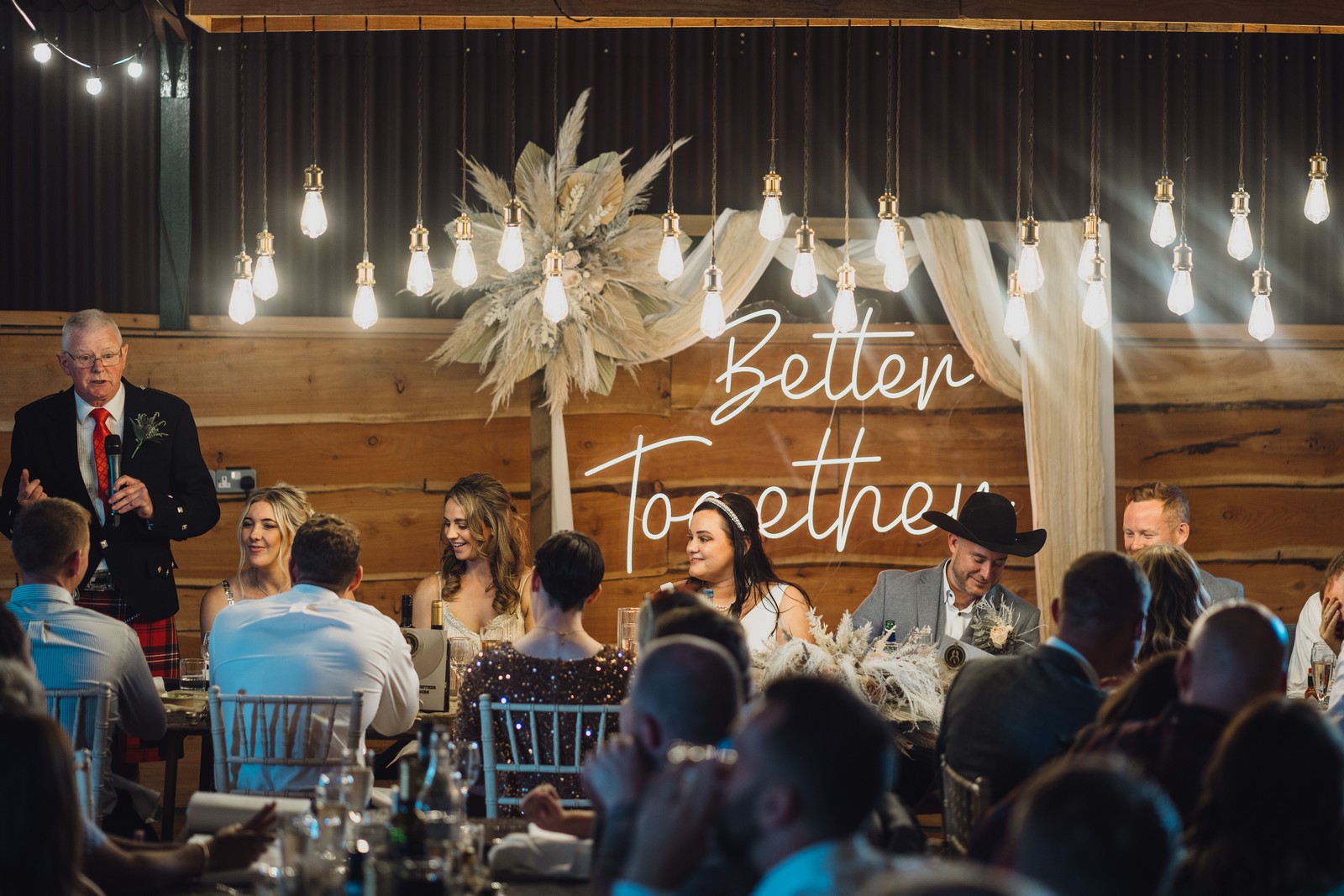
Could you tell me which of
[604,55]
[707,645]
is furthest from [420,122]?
[707,645]

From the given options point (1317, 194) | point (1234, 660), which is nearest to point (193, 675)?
point (1234, 660)

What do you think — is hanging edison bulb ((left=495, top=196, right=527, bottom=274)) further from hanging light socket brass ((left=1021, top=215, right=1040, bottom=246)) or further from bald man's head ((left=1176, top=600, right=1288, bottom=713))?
bald man's head ((left=1176, top=600, right=1288, bottom=713))

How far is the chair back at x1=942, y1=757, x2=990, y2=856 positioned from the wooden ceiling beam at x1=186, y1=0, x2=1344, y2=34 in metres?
3.26

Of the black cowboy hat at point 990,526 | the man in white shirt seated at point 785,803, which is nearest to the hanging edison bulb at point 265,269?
the black cowboy hat at point 990,526

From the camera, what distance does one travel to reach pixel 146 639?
5.47 m

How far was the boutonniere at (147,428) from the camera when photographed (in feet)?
18.0

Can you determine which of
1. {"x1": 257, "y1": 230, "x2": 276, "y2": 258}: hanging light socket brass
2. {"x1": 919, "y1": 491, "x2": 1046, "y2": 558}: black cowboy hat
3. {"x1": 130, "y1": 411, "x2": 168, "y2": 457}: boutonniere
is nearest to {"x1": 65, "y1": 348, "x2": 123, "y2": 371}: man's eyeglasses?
{"x1": 130, "y1": 411, "x2": 168, "y2": 457}: boutonniere

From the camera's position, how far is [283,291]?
22.1ft

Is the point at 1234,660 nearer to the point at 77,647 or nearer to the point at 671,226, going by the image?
the point at 77,647

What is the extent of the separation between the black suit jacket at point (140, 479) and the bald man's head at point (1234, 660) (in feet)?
13.1

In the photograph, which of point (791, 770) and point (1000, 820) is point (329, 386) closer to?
point (1000, 820)

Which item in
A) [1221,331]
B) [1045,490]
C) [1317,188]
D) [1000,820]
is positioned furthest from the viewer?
[1221,331]

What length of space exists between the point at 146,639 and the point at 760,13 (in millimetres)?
3345

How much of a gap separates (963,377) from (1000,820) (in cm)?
447
